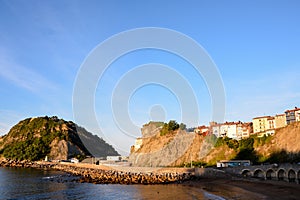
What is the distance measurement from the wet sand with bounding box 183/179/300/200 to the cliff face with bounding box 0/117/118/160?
11495 cm

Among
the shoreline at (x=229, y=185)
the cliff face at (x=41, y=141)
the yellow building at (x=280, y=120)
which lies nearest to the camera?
the shoreline at (x=229, y=185)

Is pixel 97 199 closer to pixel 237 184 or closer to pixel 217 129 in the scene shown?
pixel 237 184

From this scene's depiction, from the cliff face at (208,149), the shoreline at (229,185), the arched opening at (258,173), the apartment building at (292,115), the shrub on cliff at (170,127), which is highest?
the apartment building at (292,115)

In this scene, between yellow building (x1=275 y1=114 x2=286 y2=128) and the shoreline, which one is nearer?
the shoreline

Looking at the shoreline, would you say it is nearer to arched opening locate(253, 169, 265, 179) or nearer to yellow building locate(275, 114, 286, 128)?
arched opening locate(253, 169, 265, 179)

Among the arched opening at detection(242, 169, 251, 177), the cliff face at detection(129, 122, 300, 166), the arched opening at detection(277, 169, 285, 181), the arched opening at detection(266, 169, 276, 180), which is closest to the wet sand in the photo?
the arched opening at detection(242, 169, 251, 177)

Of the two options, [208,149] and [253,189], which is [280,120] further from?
[253,189]

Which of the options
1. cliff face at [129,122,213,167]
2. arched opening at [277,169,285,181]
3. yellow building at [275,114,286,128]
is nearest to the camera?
arched opening at [277,169,285,181]

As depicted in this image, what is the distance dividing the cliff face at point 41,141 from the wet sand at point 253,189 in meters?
115

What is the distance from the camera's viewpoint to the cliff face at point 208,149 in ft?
210

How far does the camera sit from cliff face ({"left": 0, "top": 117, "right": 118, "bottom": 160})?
14250cm

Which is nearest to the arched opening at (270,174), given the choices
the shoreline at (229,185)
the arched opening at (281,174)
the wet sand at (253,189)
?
the arched opening at (281,174)

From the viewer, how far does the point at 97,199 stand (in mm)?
34469

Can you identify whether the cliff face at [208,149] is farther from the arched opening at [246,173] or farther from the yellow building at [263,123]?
the yellow building at [263,123]
